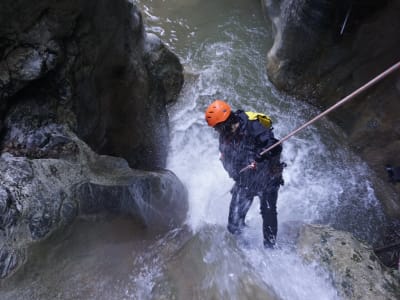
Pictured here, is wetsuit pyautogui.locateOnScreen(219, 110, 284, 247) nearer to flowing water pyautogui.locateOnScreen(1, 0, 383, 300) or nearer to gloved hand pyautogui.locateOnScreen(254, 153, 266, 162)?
gloved hand pyautogui.locateOnScreen(254, 153, 266, 162)

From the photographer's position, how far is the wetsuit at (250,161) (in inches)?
157

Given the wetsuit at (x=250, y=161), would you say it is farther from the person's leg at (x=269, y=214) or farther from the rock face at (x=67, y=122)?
the rock face at (x=67, y=122)

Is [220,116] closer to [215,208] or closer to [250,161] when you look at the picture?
[250,161]

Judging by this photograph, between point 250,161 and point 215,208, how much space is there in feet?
6.39

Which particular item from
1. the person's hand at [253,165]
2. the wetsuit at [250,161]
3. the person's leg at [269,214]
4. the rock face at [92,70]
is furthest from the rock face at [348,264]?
the rock face at [92,70]

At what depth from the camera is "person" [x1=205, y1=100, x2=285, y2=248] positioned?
3967mm

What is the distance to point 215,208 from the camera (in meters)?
5.91

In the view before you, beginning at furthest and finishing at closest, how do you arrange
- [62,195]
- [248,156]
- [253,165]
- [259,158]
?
[248,156]
[253,165]
[259,158]
[62,195]

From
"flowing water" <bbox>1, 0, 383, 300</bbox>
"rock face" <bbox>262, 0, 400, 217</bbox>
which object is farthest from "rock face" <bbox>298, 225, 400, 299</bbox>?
"rock face" <bbox>262, 0, 400, 217</bbox>

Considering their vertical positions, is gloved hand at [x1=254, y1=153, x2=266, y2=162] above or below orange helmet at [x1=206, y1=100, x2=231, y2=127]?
below

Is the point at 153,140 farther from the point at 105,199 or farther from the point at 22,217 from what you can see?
the point at 22,217

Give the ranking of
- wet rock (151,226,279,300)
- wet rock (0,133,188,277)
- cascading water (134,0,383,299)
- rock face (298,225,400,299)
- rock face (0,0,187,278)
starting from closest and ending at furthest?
1. wet rock (0,133,188,277)
2. rock face (0,0,187,278)
3. wet rock (151,226,279,300)
4. rock face (298,225,400,299)
5. cascading water (134,0,383,299)

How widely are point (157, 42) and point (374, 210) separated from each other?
5.05 meters

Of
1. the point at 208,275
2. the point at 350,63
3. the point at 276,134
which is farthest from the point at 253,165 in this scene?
the point at 350,63
